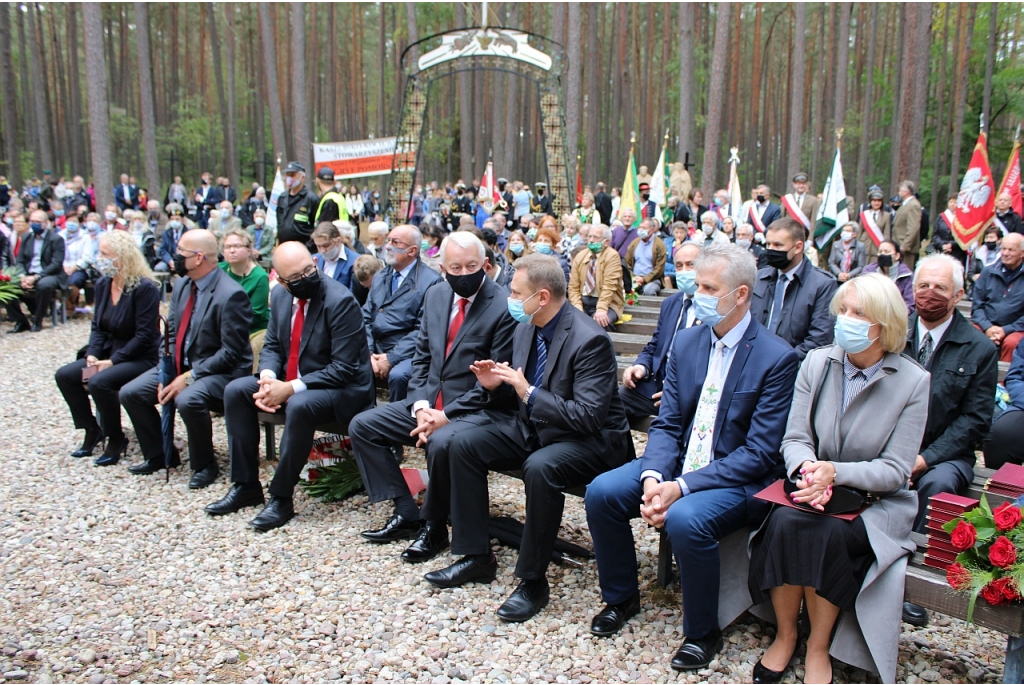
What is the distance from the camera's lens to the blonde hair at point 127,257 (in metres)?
5.81

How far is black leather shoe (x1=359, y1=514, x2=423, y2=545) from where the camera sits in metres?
4.50

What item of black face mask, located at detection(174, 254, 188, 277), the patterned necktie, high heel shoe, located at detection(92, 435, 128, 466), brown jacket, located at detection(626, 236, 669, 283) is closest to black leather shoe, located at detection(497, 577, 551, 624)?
the patterned necktie

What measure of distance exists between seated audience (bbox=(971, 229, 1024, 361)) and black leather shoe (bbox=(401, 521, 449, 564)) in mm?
4618

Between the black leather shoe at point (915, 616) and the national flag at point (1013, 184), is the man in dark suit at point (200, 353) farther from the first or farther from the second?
the national flag at point (1013, 184)

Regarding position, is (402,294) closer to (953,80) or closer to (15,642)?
(15,642)

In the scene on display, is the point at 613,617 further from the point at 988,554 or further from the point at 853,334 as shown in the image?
the point at 853,334

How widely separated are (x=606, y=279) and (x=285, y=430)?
13.1ft

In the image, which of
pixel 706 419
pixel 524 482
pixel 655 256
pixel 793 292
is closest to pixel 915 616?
pixel 706 419

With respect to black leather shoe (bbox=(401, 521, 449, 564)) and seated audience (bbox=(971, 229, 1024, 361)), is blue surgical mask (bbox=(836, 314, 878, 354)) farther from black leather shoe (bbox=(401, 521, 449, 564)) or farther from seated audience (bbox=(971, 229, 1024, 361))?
seated audience (bbox=(971, 229, 1024, 361))

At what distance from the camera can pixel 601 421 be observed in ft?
12.3

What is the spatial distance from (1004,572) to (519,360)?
2.34m

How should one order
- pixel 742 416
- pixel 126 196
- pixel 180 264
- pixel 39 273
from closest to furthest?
pixel 742 416 → pixel 180 264 → pixel 39 273 → pixel 126 196

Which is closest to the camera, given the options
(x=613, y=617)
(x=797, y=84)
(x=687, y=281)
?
(x=613, y=617)

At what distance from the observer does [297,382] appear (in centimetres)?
498
